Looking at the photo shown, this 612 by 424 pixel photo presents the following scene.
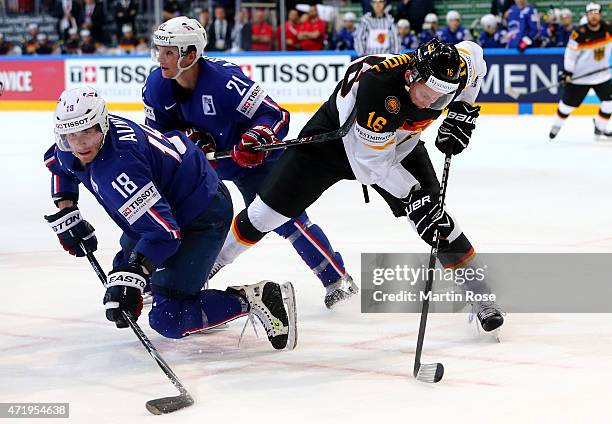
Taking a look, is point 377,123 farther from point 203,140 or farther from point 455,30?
point 455,30

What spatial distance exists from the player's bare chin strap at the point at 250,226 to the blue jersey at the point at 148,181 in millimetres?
425

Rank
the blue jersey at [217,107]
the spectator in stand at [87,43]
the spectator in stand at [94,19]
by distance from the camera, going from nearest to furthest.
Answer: the blue jersey at [217,107], the spectator in stand at [87,43], the spectator in stand at [94,19]

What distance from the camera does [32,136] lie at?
11477 mm

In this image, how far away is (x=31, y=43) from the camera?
16.2 metres

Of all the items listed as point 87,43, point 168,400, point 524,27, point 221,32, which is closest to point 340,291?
point 168,400

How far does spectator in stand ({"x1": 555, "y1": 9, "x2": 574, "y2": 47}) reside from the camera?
1252 centimetres

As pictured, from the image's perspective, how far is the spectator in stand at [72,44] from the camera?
1584 cm

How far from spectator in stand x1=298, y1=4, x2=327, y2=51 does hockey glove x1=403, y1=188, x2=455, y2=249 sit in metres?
10.4

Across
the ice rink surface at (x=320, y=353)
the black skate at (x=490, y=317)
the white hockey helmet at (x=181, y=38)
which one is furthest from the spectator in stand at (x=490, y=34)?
the black skate at (x=490, y=317)

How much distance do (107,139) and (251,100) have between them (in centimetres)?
113

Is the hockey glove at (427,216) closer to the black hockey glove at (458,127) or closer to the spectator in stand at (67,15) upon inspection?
the black hockey glove at (458,127)

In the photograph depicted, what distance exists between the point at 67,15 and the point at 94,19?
1.73 feet

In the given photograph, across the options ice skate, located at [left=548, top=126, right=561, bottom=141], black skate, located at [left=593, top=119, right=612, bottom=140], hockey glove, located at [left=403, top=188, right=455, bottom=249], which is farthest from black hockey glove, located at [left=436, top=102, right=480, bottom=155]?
black skate, located at [left=593, top=119, right=612, bottom=140]

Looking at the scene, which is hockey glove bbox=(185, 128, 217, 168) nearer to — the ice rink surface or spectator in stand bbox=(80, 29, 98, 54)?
the ice rink surface
